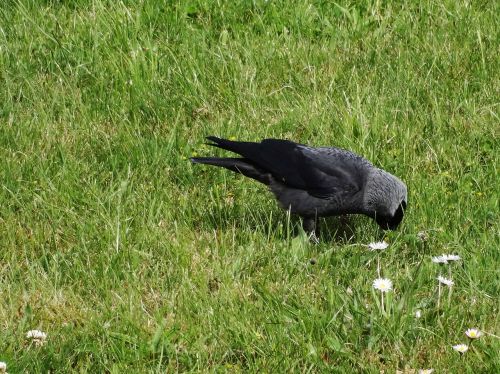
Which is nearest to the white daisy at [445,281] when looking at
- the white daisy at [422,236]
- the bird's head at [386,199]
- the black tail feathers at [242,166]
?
the white daisy at [422,236]

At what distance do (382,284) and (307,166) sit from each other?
1.26 m

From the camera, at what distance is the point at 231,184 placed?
5.50 m

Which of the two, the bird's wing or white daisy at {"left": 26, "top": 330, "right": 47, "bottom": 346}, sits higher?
the bird's wing

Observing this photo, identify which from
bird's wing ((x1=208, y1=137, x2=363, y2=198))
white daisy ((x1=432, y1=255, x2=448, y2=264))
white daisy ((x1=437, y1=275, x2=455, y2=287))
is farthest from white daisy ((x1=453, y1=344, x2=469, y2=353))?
bird's wing ((x1=208, y1=137, x2=363, y2=198))

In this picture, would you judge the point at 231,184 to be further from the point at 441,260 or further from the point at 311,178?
the point at 441,260

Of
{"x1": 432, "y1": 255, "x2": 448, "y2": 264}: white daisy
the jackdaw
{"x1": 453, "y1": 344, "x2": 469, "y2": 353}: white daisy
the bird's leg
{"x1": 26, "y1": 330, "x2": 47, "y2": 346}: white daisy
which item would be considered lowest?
the bird's leg

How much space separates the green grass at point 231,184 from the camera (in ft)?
12.9

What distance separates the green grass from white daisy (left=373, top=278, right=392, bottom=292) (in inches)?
3.5

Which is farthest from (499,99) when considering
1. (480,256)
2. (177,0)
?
(177,0)

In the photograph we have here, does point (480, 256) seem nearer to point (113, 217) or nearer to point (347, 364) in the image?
point (347, 364)

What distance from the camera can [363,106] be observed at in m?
5.95

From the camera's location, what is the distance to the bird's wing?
16.7ft

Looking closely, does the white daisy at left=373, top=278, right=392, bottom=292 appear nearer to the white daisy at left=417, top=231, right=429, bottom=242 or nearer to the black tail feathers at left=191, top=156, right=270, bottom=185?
the white daisy at left=417, top=231, right=429, bottom=242

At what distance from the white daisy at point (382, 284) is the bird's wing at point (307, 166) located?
1067 mm
